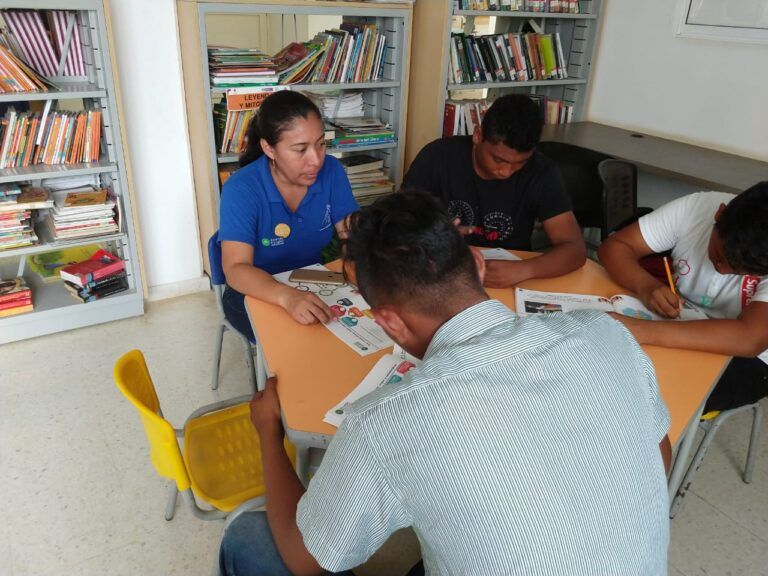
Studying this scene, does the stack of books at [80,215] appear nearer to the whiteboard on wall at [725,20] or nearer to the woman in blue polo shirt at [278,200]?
the woman in blue polo shirt at [278,200]

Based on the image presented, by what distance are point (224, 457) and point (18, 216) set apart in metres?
1.71

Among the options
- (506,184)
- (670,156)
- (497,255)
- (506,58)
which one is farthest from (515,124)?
(506,58)

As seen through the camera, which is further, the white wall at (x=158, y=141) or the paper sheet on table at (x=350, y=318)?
the white wall at (x=158, y=141)

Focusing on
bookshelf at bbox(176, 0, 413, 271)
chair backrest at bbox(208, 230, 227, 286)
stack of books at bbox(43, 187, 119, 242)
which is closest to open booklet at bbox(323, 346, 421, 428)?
chair backrest at bbox(208, 230, 227, 286)

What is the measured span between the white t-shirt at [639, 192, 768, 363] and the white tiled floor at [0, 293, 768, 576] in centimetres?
67

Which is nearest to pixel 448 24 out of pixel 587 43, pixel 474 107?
pixel 474 107

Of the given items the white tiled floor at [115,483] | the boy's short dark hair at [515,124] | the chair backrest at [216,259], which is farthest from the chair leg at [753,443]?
the chair backrest at [216,259]

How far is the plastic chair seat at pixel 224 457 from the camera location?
1348 mm

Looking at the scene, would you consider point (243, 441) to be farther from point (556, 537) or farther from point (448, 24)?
point (448, 24)

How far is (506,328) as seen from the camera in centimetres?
78

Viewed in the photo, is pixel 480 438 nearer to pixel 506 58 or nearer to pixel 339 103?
pixel 339 103

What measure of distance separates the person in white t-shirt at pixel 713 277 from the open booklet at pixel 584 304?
40 mm

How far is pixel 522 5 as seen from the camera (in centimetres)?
332

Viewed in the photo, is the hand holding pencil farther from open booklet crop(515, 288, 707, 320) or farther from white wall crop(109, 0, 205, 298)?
white wall crop(109, 0, 205, 298)
